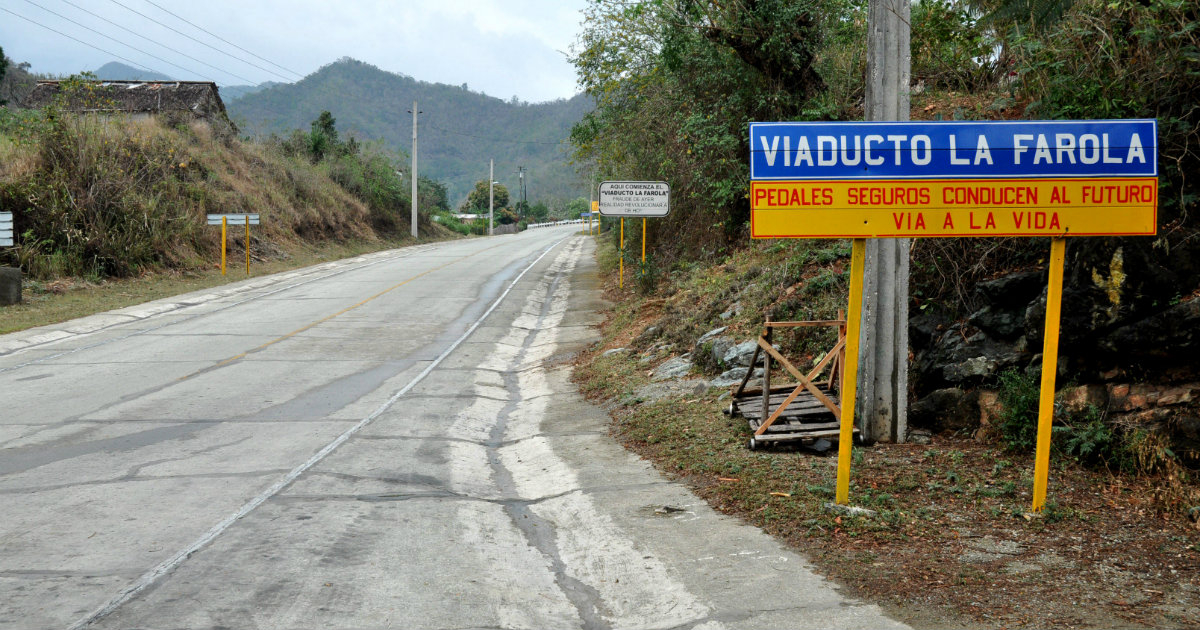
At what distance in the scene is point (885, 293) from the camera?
781 centimetres

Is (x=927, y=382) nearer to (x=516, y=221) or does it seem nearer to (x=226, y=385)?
(x=226, y=385)

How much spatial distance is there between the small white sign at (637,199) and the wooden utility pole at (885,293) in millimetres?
11859

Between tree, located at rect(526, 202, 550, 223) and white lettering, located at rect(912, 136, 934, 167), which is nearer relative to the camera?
white lettering, located at rect(912, 136, 934, 167)

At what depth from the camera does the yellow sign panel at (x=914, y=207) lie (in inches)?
237

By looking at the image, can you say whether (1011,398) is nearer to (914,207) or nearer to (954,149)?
(914,207)

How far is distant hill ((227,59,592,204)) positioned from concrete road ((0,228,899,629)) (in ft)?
439

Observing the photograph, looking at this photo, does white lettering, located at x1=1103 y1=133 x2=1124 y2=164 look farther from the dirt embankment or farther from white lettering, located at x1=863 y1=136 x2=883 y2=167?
the dirt embankment

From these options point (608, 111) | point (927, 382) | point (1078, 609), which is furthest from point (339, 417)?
point (608, 111)

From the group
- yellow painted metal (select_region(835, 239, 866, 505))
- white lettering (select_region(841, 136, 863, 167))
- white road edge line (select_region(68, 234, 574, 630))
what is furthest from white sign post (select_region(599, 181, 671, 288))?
white lettering (select_region(841, 136, 863, 167))

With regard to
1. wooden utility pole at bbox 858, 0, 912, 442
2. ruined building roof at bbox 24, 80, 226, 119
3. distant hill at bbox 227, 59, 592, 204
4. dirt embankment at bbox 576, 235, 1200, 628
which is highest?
distant hill at bbox 227, 59, 592, 204

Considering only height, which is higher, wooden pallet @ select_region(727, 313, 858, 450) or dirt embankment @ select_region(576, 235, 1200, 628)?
wooden pallet @ select_region(727, 313, 858, 450)

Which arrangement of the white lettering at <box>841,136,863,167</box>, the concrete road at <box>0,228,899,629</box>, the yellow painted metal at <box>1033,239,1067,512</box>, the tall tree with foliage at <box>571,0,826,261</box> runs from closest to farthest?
1. the concrete road at <box>0,228,899,629</box>
2. the yellow painted metal at <box>1033,239,1067,512</box>
3. the white lettering at <box>841,136,863,167</box>
4. the tall tree with foliage at <box>571,0,826,261</box>

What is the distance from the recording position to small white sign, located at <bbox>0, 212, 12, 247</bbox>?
20.6 m

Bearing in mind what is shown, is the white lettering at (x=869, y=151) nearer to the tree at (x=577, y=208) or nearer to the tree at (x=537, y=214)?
the tree at (x=537, y=214)
